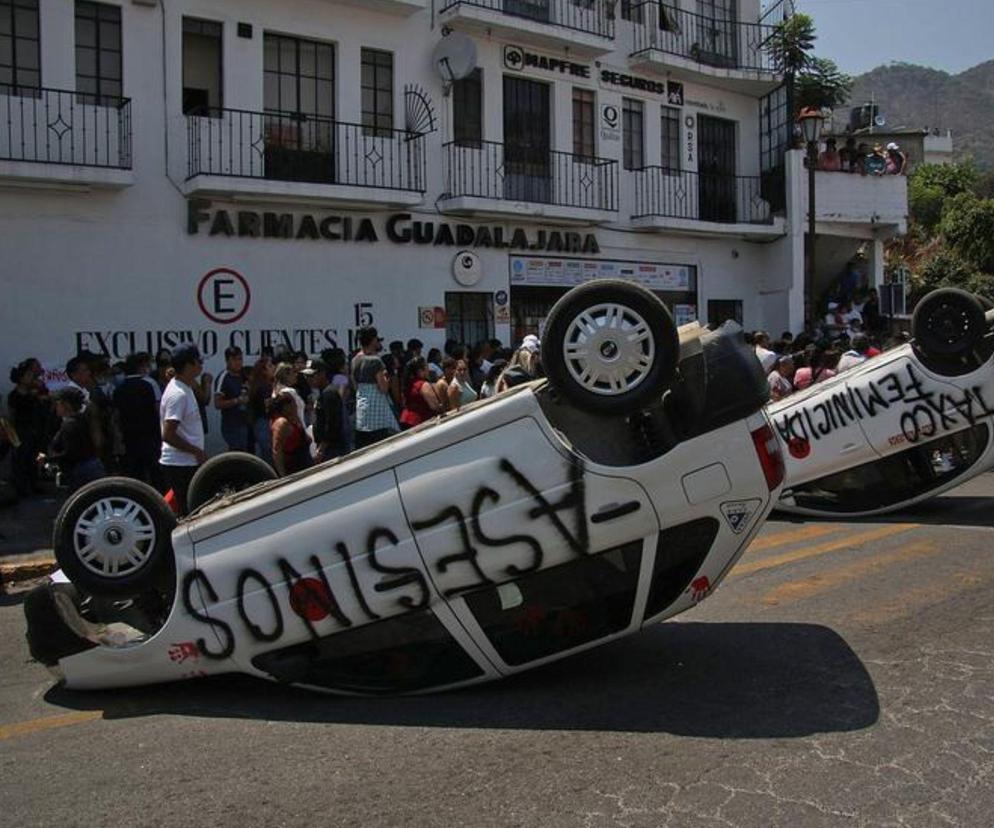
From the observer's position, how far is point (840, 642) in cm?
552

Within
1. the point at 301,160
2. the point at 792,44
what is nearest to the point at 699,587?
the point at 301,160

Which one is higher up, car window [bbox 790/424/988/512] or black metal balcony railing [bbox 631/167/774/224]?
black metal balcony railing [bbox 631/167/774/224]

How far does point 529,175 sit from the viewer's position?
18.9 m

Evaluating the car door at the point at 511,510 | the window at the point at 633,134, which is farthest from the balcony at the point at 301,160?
the car door at the point at 511,510

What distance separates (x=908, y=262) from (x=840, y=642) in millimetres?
37452

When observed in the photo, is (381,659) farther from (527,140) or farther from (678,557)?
(527,140)

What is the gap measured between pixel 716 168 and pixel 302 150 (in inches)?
400

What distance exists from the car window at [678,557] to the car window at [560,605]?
0.33ft

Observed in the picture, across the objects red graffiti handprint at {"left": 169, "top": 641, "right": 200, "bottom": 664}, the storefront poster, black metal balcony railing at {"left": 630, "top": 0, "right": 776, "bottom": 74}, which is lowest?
red graffiti handprint at {"left": 169, "top": 641, "right": 200, "bottom": 664}

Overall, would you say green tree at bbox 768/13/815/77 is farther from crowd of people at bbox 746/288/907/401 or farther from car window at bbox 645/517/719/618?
car window at bbox 645/517/719/618

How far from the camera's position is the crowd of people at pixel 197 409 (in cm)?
779

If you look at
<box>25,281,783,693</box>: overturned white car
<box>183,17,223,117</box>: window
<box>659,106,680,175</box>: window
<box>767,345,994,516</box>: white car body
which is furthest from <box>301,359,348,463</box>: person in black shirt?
<box>659,106,680,175</box>: window

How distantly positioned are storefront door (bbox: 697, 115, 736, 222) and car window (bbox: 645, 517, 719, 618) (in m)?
18.2

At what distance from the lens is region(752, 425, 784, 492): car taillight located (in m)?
4.58
